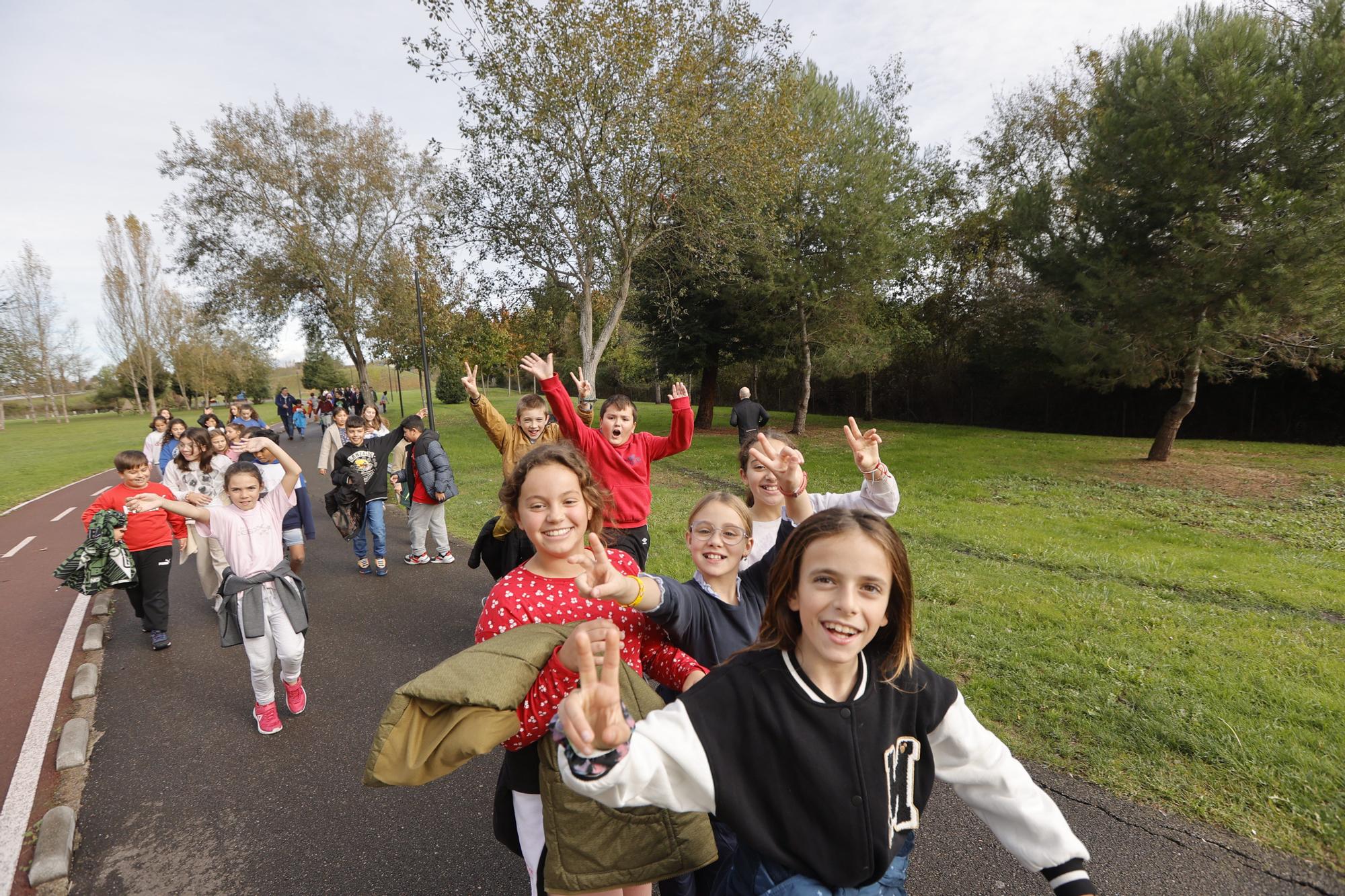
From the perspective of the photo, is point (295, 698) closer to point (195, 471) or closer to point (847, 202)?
point (195, 471)

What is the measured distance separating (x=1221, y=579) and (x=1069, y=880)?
23.7ft

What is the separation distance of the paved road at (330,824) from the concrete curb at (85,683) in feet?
0.36

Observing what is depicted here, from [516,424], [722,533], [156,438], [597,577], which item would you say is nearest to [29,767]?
[516,424]

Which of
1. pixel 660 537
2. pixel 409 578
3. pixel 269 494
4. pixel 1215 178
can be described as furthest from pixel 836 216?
pixel 269 494

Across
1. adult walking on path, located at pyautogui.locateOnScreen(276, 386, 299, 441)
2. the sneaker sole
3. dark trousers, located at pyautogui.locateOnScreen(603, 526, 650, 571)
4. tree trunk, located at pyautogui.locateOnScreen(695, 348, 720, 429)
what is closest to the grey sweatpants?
the sneaker sole

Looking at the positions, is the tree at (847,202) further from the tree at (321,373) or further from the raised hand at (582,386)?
the tree at (321,373)

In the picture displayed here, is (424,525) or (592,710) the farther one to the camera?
(424,525)

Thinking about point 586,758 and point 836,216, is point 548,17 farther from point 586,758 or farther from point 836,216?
point 586,758

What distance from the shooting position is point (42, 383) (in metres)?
47.7

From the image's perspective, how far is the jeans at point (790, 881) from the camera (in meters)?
1.51

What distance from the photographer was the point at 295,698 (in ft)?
14.6

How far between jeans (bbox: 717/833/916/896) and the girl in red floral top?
46 centimetres

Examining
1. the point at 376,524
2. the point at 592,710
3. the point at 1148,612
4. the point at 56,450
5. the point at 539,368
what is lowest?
the point at 56,450

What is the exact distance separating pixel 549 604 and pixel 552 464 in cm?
51
